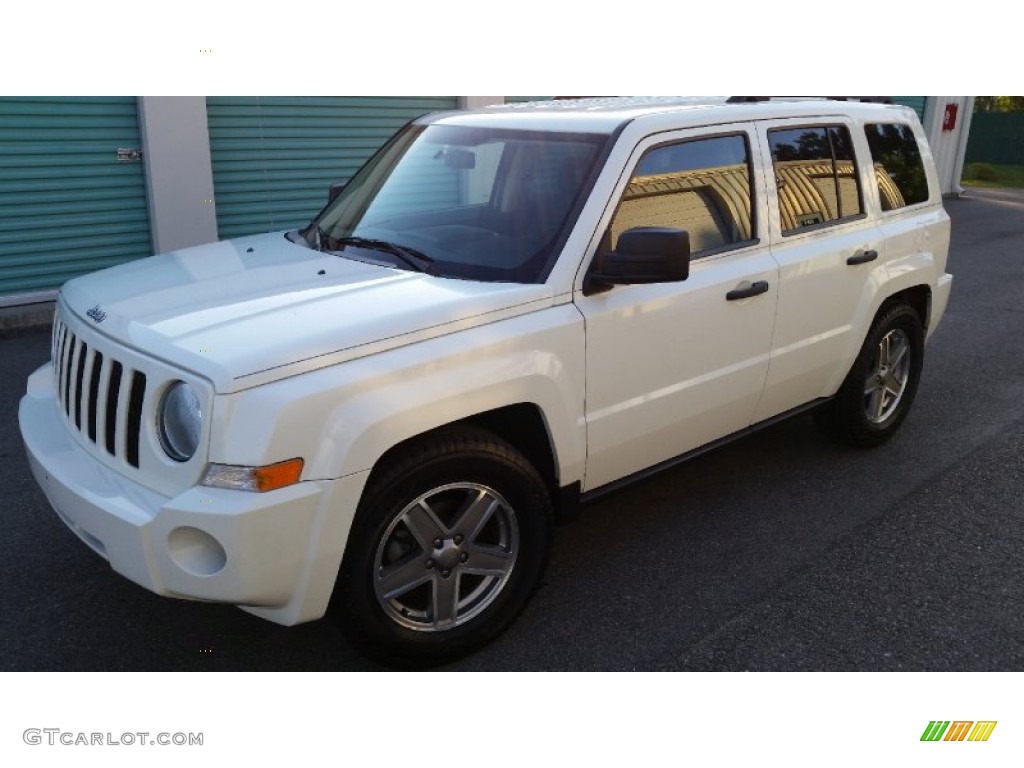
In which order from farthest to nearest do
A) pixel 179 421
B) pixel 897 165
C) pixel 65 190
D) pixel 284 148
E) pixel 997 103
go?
1. pixel 997 103
2. pixel 284 148
3. pixel 65 190
4. pixel 897 165
5. pixel 179 421

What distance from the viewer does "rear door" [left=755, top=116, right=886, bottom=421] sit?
4176mm

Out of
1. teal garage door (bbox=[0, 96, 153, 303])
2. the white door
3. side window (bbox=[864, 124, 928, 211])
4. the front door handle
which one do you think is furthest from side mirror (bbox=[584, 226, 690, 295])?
teal garage door (bbox=[0, 96, 153, 303])

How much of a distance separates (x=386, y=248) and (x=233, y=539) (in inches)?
58.3

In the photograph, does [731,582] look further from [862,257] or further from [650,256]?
[862,257]

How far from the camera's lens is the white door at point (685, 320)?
11.5ft

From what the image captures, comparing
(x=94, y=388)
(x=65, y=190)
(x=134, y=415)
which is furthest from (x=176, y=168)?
(x=134, y=415)

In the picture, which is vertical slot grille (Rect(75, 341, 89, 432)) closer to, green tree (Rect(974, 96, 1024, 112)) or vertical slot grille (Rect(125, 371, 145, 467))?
vertical slot grille (Rect(125, 371, 145, 467))

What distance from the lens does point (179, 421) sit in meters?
2.81

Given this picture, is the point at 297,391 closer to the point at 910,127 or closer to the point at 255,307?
the point at 255,307

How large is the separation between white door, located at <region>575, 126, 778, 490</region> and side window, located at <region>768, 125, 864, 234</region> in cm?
20

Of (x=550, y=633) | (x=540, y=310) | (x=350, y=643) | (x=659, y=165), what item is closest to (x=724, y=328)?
(x=659, y=165)

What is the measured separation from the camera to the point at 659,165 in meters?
3.72

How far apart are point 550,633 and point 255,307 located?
1.57 metres

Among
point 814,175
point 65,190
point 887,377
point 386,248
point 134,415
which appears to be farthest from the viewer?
point 65,190
